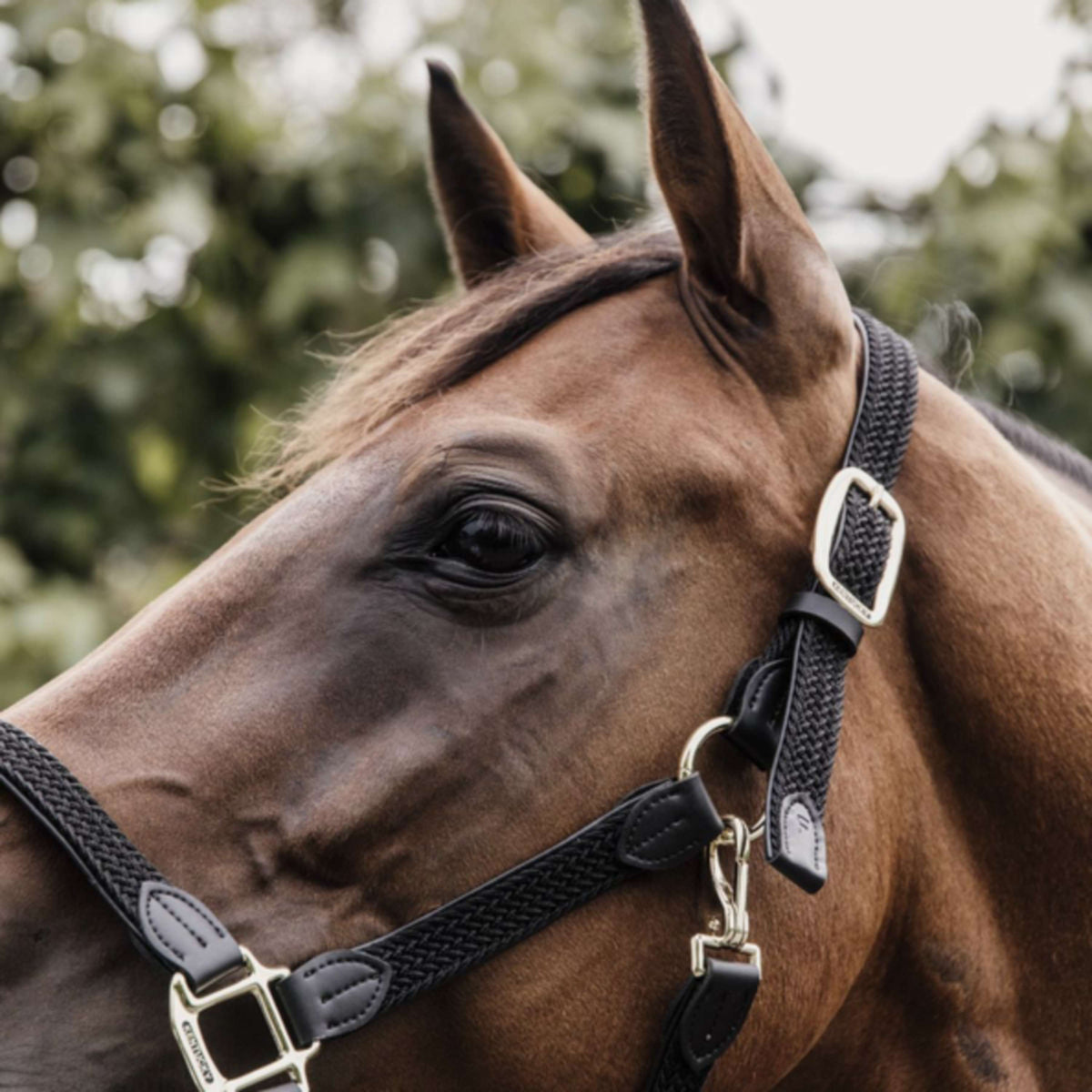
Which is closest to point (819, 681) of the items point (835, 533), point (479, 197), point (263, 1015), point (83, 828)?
point (835, 533)

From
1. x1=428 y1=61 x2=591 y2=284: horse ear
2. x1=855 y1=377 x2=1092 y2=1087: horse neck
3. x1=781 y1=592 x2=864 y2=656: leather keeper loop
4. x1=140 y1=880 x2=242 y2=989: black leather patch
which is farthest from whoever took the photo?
x1=428 y1=61 x2=591 y2=284: horse ear

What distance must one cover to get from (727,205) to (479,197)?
2.37 feet

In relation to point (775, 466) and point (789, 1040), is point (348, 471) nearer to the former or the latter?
point (775, 466)

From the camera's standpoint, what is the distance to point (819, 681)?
178cm

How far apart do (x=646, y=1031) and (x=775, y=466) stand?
0.71 metres

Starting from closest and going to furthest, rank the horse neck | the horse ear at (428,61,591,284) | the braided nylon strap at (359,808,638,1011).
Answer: the braided nylon strap at (359,808,638,1011)
the horse neck
the horse ear at (428,61,591,284)

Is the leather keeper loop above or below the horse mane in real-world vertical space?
below

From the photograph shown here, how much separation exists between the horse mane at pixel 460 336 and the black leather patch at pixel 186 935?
603 millimetres

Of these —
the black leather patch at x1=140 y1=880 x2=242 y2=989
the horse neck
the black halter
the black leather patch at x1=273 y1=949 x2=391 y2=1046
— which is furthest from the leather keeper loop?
the black leather patch at x1=140 y1=880 x2=242 y2=989

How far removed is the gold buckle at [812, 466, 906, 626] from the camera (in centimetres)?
180

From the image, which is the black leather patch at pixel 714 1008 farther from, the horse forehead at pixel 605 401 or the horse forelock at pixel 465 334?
the horse forelock at pixel 465 334

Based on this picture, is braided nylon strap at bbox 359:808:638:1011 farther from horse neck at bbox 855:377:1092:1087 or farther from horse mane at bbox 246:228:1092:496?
horse mane at bbox 246:228:1092:496

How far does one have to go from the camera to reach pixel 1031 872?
1933 millimetres

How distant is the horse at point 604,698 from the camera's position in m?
1.65
